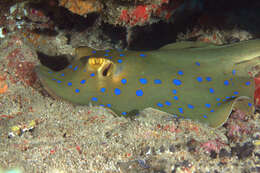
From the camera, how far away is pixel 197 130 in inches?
140

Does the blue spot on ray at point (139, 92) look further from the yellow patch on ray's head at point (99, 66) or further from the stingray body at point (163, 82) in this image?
the yellow patch on ray's head at point (99, 66)

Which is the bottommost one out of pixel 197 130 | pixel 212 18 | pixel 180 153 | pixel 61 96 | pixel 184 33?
pixel 180 153

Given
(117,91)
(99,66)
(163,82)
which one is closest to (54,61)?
(99,66)

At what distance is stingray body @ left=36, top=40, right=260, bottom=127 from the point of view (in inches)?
146

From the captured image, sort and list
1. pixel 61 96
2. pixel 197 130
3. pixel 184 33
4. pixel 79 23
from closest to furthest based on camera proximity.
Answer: pixel 197 130 → pixel 61 96 → pixel 184 33 → pixel 79 23

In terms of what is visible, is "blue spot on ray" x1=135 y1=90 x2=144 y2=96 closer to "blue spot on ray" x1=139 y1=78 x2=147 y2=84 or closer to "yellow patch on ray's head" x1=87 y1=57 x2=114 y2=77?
"blue spot on ray" x1=139 y1=78 x2=147 y2=84

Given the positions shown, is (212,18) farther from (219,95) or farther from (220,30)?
(219,95)

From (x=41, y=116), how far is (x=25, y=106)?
19.9 inches

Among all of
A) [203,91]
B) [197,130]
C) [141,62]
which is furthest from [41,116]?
[203,91]

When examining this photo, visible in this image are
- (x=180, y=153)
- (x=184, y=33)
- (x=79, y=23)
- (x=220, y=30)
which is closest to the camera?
(x=180, y=153)

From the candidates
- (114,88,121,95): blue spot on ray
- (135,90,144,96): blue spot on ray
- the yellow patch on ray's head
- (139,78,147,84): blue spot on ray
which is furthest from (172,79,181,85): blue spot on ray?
the yellow patch on ray's head

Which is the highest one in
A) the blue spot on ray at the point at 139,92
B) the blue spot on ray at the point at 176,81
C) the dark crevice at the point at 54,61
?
the dark crevice at the point at 54,61

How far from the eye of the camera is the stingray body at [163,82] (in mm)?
3713

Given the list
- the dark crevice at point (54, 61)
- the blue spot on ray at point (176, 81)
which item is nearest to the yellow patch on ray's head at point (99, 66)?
the blue spot on ray at point (176, 81)
